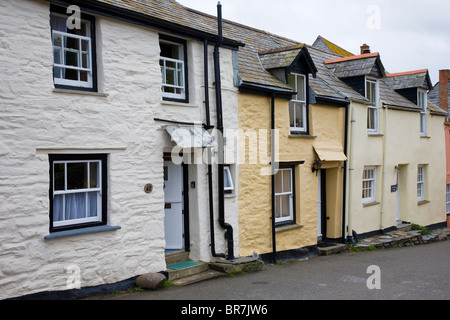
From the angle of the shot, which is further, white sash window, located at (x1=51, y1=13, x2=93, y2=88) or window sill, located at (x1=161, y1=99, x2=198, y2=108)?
window sill, located at (x1=161, y1=99, x2=198, y2=108)

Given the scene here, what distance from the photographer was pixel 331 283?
32.7 ft

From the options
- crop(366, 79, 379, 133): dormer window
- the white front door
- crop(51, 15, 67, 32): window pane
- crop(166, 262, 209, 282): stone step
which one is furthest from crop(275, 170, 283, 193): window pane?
crop(51, 15, 67, 32): window pane

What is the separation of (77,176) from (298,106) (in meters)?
7.35

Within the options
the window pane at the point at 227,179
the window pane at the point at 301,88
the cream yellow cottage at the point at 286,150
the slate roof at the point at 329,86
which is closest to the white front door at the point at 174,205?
the window pane at the point at 227,179

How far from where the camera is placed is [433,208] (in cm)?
2125

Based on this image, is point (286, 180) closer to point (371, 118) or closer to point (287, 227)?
point (287, 227)

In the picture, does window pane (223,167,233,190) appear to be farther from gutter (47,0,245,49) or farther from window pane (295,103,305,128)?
window pane (295,103,305,128)

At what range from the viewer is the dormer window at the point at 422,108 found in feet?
66.0

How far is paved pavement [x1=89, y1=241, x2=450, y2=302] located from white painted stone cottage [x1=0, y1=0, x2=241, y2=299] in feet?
3.69

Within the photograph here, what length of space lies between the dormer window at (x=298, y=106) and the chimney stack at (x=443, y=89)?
1336cm

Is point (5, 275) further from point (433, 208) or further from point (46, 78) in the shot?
point (433, 208)

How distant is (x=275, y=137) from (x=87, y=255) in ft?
19.7

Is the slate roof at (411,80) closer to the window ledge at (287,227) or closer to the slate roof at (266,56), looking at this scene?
the slate roof at (266,56)

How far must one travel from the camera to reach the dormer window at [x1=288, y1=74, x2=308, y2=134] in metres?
13.5
